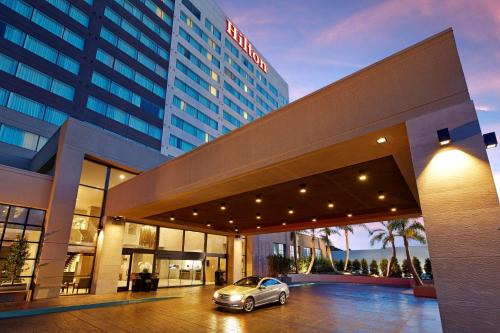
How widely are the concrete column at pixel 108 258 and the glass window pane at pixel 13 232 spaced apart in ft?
12.8

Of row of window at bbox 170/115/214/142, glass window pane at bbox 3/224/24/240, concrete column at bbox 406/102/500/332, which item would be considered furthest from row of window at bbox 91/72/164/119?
concrete column at bbox 406/102/500/332

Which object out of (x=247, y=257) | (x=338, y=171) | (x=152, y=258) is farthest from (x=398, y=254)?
(x=338, y=171)

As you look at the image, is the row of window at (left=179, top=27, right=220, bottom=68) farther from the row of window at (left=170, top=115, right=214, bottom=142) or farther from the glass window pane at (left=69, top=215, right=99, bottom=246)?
the glass window pane at (left=69, top=215, right=99, bottom=246)

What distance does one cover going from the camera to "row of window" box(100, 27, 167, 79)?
3494 cm

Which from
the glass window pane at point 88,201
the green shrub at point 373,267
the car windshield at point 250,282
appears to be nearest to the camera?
the car windshield at point 250,282

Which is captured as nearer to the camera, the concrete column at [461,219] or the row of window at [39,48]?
the concrete column at [461,219]

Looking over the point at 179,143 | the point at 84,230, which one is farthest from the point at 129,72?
the point at 84,230

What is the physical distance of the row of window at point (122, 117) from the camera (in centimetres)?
3229

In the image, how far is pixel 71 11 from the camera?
32.3 meters

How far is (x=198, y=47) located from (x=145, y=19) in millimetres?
9139

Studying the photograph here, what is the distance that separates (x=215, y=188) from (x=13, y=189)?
11.5m

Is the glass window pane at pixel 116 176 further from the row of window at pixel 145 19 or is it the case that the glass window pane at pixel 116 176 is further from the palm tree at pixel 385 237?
the row of window at pixel 145 19

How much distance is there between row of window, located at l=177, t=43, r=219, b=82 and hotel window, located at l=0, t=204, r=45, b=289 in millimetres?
34230

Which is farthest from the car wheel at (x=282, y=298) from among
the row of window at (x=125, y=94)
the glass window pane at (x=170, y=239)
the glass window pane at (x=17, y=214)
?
the row of window at (x=125, y=94)
